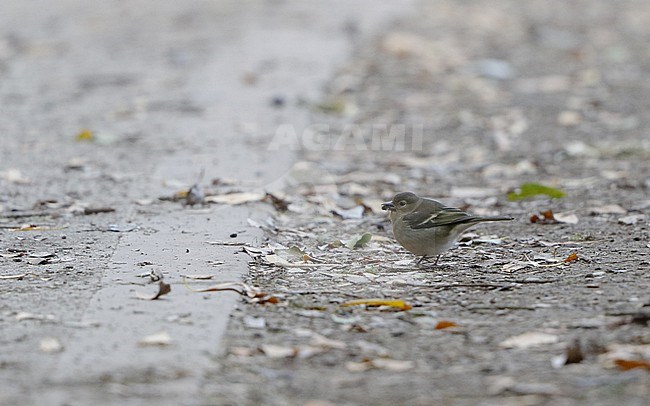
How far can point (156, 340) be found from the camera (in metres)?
3.42

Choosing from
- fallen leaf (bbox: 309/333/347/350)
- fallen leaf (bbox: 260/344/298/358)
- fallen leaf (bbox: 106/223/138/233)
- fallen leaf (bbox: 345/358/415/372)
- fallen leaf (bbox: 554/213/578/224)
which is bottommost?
fallen leaf (bbox: 345/358/415/372)

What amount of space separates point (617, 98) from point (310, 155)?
3.30 m

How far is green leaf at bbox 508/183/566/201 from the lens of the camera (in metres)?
5.89

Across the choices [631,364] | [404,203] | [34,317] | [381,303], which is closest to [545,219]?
[404,203]

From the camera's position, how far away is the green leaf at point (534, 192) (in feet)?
19.3

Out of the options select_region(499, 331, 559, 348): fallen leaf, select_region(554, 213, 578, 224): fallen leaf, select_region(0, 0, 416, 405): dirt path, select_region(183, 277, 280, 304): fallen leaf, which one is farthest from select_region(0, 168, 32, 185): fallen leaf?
select_region(499, 331, 559, 348): fallen leaf

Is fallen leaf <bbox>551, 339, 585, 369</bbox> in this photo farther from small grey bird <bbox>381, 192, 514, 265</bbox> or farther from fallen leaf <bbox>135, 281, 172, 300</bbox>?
fallen leaf <bbox>135, 281, 172, 300</bbox>

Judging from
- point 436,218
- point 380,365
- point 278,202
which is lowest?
point 380,365

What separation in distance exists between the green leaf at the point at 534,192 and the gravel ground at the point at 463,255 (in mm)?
41

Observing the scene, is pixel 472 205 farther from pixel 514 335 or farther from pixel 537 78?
pixel 537 78

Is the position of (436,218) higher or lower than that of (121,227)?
higher

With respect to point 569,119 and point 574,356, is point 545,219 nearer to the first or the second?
point 574,356

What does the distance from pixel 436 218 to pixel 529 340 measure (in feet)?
3.89

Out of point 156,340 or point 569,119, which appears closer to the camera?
point 156,340
